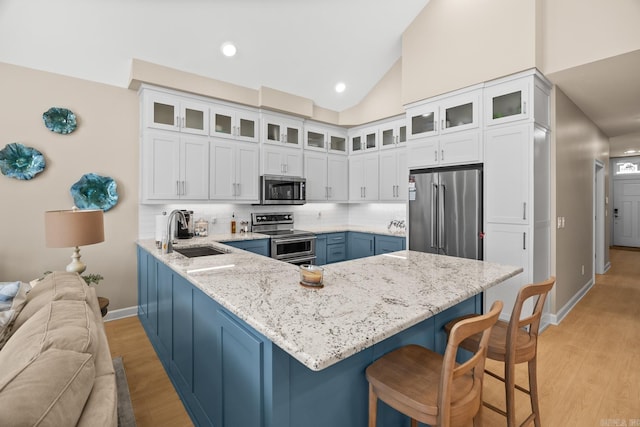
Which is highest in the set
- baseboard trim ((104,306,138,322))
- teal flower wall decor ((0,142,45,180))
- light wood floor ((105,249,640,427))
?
teal flower wall decor ((0,142,45,180))

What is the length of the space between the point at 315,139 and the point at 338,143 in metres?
0.55

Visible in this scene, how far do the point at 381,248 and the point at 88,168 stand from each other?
388cm

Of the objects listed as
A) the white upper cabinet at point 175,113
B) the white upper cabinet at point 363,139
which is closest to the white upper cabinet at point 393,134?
the white upper cabinet at point 363,139

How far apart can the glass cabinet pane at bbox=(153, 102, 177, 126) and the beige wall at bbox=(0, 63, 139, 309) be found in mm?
330

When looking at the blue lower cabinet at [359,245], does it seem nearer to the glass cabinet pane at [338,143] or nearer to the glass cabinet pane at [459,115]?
the glass cabinet pane at [338,143]

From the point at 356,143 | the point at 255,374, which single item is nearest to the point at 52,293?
the point at 255,374

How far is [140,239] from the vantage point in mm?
3756

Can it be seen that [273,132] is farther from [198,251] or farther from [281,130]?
[198,251]

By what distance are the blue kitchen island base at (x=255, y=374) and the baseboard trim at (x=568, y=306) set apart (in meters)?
2.07

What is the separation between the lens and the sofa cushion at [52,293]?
4.98 ft

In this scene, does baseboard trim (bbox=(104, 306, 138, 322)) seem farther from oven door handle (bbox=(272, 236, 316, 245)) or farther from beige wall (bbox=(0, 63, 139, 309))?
oven door handle (bbox=(272, 236, 316, 245))

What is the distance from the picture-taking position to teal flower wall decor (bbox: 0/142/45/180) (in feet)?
9.99

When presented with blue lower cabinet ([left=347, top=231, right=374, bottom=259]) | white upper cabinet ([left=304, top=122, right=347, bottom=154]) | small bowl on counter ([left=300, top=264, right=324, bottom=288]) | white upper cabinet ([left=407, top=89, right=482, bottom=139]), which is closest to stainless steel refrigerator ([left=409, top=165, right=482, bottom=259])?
white upper cabinet ([left=407, top=89, right=482, bottom=139])

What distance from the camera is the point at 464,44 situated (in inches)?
140
